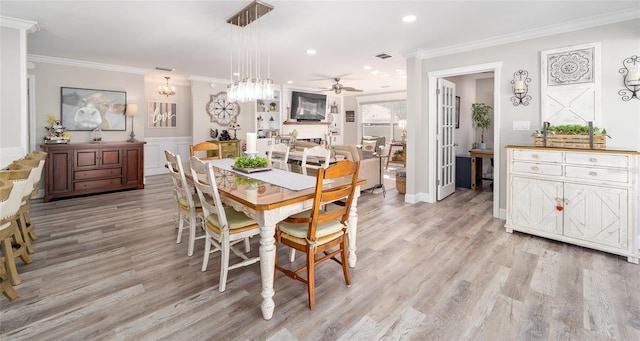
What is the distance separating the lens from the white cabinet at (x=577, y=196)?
2.82 meters

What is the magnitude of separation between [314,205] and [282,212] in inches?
8.3

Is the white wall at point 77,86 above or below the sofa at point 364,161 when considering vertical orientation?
above

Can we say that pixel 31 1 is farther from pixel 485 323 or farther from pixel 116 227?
pixel 485 323

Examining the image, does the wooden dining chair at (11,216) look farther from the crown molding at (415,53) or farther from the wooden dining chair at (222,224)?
the crown molding at (415,53)

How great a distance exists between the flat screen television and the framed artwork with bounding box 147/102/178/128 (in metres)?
3.17

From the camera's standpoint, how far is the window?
1026 cm

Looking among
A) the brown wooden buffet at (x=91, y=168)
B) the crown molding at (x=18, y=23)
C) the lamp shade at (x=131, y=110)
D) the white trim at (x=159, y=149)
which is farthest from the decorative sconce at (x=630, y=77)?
the white trim at (x=159, y=149)

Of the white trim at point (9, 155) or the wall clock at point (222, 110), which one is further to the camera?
the wall clock at point (222, 110)

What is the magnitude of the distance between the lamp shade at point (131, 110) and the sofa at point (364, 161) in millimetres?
3266

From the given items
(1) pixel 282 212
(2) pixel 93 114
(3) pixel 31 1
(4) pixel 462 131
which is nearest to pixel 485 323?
(1) pixel 282 212

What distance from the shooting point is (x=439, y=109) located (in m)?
4.98

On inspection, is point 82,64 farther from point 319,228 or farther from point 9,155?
point 319,228

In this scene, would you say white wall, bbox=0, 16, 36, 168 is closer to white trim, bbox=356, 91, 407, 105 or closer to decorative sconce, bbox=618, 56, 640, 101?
decorative sconce, bbox=618, 56, 640, 101

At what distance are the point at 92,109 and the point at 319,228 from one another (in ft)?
19.1
